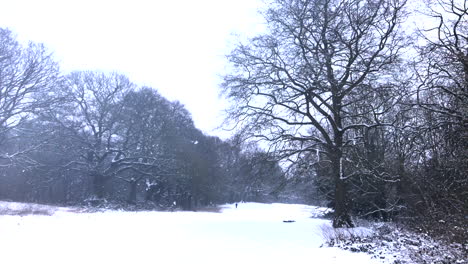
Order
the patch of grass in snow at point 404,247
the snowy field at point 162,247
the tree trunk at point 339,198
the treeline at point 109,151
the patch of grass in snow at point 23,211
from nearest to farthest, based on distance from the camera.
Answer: the patch of grass in snow at point 404,247 < the snowy field at point 162,247 < the tree trunk at point 339,198 < the patch of grass in snow at point 23,211 < the treeline at point 109,151

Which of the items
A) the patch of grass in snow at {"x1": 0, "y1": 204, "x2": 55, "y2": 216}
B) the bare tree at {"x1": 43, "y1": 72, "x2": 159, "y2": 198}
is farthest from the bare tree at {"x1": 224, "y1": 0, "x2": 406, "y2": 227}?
the bare tree at {"x1": 43, "y1": 72, "x2": 159, "y2": 198}

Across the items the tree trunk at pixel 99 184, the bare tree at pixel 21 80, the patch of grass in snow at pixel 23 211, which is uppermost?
the bare tree at pixel 21 80

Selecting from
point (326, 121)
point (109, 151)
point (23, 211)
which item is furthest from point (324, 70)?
point (109, 151)

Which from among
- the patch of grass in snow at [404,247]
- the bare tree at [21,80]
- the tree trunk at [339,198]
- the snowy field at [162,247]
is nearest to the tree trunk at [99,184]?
the bare tree at [21,80]

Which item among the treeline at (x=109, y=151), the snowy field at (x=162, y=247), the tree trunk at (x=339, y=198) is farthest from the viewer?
the treeline at (x=109, y=151)

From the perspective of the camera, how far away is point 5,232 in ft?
38.9

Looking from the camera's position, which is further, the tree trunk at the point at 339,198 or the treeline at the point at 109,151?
the treeline at the point at 109,151

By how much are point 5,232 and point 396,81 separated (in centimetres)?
1424

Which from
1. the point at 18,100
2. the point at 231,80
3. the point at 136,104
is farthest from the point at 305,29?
the point at 136,104

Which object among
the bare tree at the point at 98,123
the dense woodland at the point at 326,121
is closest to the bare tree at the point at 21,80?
the dense woodland at the point at 326,121

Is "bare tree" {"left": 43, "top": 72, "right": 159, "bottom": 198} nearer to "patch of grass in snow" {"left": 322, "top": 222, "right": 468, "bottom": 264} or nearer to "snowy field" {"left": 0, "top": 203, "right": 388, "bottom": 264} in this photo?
"snowy field" {"left": 0, "top": 203, "right": 388, "bottom": 264}

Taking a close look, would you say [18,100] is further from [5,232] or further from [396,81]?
[396,81]

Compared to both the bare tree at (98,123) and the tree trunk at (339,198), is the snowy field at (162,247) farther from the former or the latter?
the bare tree at (98,123)

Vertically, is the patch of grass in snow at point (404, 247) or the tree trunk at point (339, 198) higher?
the tree trunk at point (339, 198)
